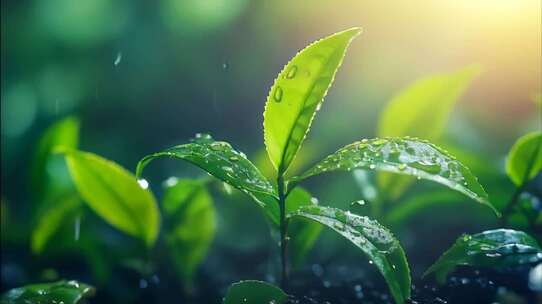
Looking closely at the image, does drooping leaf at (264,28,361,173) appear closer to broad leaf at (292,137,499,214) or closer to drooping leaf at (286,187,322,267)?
broad leaf at (292,137,499,214)

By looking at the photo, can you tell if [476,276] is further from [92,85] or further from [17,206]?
[92,85]

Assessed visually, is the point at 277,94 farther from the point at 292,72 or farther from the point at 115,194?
the point at 115,194

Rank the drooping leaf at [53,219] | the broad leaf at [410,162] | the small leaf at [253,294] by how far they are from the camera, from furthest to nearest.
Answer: the drooping leaf at [53,219] → the small leaf at [253,294] → the broad leaf at [410,162]

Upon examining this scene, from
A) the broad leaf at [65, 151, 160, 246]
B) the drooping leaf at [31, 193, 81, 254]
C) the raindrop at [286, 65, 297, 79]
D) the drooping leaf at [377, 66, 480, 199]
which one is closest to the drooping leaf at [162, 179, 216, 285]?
the broad leaf at [65, 151, 160, 246]

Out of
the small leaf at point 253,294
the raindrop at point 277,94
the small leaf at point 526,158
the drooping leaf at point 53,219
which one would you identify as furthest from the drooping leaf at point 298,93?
the drooping leaf at point 53,219

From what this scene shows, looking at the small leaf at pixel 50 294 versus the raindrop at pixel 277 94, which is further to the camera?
the small leaf at pixel 50 294

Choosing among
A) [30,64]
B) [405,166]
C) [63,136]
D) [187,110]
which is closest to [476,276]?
[405,166]

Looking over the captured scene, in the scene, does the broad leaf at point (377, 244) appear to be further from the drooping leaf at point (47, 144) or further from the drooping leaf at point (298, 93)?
the drooping leaf at point (47, 144)

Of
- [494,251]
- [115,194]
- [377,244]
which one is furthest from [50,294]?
[494,251]
